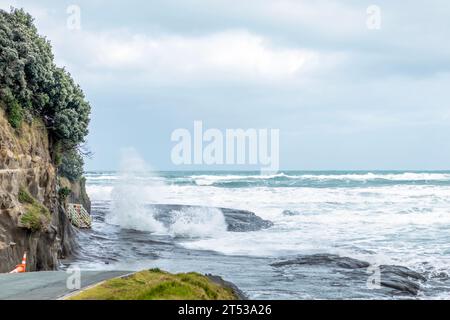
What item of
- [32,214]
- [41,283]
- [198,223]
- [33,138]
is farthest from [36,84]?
[198,223]

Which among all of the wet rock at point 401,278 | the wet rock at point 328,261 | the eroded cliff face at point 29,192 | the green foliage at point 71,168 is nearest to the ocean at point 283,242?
the wet rock at point 401,278

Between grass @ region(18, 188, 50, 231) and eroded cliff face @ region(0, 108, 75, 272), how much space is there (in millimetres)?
127

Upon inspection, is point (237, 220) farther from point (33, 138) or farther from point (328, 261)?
point (33, 138)

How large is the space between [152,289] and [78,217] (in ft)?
89.5

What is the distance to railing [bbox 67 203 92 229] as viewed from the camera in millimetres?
35903

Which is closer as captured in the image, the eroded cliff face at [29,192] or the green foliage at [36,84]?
the eroded cliff face at [29,192]

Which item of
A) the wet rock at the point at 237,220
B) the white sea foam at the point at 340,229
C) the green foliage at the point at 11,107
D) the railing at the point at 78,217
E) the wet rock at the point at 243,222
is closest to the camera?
the green foliage at the point at 11,107

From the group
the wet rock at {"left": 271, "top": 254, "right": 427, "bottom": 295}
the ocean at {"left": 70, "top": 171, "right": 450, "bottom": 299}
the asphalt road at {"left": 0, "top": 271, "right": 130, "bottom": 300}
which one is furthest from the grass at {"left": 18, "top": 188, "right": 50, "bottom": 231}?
the wet rock at {"left": 271, "top": 254, "right": 427, "bottom": 295}

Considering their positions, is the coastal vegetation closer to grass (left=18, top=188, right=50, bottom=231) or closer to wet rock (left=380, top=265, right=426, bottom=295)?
grass (left=18, top=188, right=50, bottom=231)

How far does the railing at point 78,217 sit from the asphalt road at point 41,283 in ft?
65.0

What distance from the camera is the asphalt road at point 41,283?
12.5 meters

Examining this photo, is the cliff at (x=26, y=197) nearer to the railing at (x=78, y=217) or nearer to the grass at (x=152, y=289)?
the grass at (x=152, y=289)

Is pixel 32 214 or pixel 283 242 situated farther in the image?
pixel 283 242

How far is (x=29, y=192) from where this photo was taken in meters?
22.4
